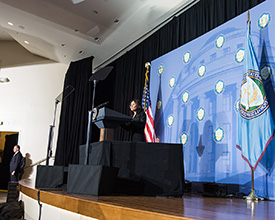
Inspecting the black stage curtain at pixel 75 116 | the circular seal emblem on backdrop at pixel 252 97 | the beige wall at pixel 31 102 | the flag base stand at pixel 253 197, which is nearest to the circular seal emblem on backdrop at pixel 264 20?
the circular seal emblem on backdrop at pixel 252 97

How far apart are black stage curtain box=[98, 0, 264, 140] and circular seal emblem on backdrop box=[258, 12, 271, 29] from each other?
16.6 inches

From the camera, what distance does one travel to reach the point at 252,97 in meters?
3.16

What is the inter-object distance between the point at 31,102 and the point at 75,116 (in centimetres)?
187

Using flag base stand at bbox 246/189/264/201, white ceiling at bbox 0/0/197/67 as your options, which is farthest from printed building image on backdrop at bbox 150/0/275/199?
white ceiling at bbox 0/0/197/67

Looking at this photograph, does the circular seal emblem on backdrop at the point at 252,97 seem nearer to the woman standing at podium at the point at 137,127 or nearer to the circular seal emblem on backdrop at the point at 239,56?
the circular seal emblem on backdrop at the point at 239,56

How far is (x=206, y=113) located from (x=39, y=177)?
7.91 ft

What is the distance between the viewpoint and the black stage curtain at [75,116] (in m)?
8.33

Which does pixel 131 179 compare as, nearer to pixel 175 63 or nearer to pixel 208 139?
pixel 208 139

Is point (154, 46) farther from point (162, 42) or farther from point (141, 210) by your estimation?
point (141, 210)

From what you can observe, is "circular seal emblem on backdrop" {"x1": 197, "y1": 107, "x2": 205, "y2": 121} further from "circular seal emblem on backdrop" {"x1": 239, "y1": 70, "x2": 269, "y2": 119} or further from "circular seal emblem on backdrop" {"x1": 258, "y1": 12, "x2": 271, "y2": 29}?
"circular seal emblem on backdrop" {"x1": 258, "y1": 12, "x2": 271, "y2": 29}

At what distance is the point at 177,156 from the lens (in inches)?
95.2

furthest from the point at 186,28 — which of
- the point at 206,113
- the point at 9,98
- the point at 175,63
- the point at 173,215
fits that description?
the point at 9,98

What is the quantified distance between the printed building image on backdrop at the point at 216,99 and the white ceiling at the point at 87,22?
1.15 m

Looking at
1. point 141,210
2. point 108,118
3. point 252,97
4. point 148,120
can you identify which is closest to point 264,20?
point 252,97
